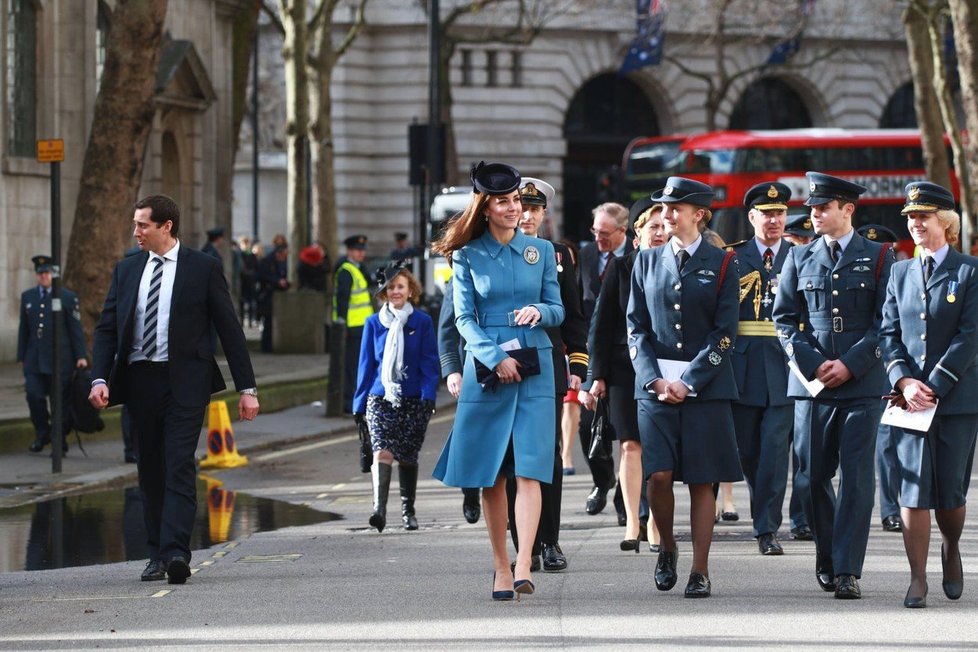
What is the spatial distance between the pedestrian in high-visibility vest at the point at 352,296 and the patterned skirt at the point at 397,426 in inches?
281

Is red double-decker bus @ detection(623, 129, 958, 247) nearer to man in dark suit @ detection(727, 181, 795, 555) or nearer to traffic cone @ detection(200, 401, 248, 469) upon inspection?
traffic cone @ detection(200, 401, 248, 469)

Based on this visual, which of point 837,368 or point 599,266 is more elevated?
point 599,266

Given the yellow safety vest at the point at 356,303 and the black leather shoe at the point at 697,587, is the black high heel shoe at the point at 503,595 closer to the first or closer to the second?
the black leather shoe at the point at 697,587

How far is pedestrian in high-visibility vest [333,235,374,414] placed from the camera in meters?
18.7

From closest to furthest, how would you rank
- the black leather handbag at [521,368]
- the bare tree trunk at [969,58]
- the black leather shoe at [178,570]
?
the black leather handbag at [521,368] → the black leather shoe at [178,570] → the bare tree trunk at [969,58]

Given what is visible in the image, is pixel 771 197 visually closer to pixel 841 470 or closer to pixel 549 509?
pixel 549 509

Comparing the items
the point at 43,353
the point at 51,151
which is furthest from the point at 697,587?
the point at 43,353

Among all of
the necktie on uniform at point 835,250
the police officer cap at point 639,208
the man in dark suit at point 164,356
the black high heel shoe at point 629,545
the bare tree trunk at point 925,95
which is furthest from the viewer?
the bare tree trunk at point 925,95

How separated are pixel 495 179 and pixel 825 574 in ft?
7.35

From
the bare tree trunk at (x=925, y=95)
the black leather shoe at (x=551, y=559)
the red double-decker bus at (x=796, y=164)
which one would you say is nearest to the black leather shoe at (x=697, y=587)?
the black leather shoe at (x=551, y=559)

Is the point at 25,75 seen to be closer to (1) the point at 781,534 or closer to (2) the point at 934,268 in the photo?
(1) the point at 781,534

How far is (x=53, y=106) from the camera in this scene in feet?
84.8

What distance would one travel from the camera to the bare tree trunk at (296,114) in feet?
95.0

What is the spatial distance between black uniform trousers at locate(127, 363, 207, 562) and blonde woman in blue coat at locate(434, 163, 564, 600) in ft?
4.97
